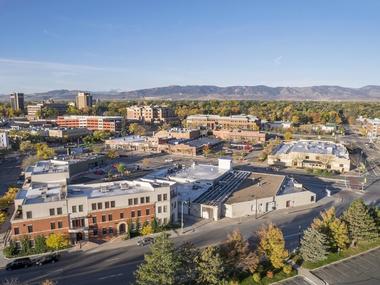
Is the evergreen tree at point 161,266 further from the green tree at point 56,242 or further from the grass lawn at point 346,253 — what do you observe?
the green tree at point 56,242

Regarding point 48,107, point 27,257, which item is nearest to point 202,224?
point 27,257

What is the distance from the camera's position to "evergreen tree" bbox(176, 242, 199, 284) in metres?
27.8

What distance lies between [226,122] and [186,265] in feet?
398

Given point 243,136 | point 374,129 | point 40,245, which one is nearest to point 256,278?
point 40,245

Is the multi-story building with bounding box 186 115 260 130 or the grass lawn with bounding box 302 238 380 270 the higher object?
the multi-story building with bounding box 186 115 260 130

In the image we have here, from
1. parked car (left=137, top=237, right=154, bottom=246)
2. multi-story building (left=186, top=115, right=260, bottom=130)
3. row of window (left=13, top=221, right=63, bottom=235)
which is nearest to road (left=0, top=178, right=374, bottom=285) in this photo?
parked car (left=137, top=237, right=154, bottom=246)

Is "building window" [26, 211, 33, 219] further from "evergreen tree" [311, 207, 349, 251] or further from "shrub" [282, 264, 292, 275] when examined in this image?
"evergreen tree" [311, 207, 349, 251]

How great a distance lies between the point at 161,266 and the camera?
26797 mm

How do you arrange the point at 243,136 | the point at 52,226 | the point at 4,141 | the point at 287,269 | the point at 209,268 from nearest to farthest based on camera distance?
the point at 209,268 < the point at 287,269 < the point at 52,226 < the point at 4,141 < the point at 243,136

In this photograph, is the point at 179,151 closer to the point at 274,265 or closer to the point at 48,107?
the point at 274,265

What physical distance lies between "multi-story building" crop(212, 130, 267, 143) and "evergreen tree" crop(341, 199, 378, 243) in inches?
3205

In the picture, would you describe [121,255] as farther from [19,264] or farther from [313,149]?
[313,149]

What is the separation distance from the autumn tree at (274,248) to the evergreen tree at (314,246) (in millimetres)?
→ 2670

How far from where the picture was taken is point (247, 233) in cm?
4316
